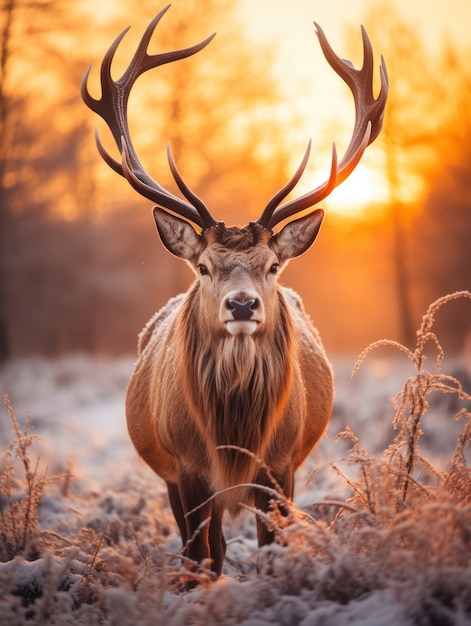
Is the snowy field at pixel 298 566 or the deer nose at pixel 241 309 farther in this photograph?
the deer nose at pixel 241 309

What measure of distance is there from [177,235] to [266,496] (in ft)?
5.64

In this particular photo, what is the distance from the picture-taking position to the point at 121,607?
95.4 inches

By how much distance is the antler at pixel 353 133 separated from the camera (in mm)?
4254

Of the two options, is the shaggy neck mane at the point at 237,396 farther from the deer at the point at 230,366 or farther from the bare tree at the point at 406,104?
the bare tree at the point at 406,104

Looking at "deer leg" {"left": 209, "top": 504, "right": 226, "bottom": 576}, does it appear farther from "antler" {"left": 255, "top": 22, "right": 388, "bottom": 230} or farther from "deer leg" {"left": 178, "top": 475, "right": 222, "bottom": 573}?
"antler" {"left": 255, "top": 22, "right": 388, "bottom": 230}

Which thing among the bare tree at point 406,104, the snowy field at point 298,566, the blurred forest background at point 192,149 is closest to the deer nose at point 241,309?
the snowy field at point 298,566

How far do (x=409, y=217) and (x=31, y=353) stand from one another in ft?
42.0

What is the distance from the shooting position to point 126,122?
197 inches

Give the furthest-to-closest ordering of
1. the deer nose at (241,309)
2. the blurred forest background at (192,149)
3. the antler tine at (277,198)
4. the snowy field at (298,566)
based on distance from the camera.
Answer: the blurred forest background at (192,149)
the antler tine at (277,198)
the deer nose at (241,309)
the snowy field at (298,566)

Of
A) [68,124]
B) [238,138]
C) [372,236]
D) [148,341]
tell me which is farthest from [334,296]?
[148,341]

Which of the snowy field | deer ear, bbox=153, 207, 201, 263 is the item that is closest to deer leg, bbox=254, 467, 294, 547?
the snowy field

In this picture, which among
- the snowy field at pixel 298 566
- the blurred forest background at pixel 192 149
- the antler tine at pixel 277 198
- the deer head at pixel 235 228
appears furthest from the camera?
the blurred forest background at pixel 192 149

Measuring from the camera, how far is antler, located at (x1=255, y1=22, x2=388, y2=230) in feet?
14.0

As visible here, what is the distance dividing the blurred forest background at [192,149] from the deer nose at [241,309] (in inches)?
433
